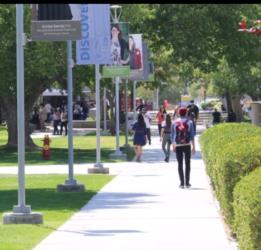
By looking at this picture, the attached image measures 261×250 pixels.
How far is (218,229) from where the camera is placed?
469 inches

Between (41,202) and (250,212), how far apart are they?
1032 centimetres

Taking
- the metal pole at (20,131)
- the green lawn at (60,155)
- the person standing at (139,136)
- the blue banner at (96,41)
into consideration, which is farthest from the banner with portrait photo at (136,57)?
the metal pole at (20,131)

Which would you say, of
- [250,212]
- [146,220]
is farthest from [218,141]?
[250,212]

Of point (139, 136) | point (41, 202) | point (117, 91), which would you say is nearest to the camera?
point (41, 202)

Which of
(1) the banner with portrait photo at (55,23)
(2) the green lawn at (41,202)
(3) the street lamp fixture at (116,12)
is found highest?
(3) the street lamp fixture at (116,12)

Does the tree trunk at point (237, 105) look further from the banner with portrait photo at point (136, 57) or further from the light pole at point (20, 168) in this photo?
the light pole at point (20, 168)

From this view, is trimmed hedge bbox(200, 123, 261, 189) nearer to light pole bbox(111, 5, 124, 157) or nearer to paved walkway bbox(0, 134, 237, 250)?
paved walkway bbox(0, 134, 237, 250)

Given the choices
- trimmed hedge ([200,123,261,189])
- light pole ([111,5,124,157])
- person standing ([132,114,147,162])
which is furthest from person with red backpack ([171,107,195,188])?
light pole ([111,5,124,157])

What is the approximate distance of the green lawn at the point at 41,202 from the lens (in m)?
11.3

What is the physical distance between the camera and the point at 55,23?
15.8 m

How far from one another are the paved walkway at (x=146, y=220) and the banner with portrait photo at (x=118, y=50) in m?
7.48

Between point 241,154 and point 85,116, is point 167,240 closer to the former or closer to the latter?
point 241,154

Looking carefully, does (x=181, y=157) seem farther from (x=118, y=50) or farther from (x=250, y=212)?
(x=250, y=212)

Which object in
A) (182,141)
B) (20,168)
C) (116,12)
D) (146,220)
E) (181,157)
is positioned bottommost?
(146,220)
